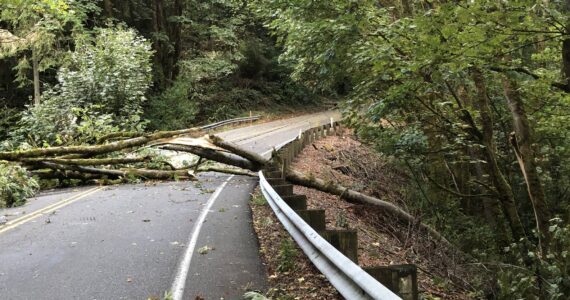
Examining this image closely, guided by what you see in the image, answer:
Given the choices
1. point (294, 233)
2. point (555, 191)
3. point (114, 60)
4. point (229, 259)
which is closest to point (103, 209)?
point (229, 259)

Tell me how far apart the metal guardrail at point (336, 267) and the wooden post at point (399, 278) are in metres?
0.11

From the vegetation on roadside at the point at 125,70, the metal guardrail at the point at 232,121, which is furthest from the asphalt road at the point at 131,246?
the metal guardrail at the point at 232,121

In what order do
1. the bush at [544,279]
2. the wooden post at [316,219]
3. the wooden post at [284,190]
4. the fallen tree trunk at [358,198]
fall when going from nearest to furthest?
1. the wooden post at [316,219]
2. the bush at [544,279]
3. the wooden post at [284,190]
4. the fallen tree trunk at [358,198]

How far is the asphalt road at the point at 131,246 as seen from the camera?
5965mm

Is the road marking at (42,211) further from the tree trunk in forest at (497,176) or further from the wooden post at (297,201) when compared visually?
the tree trunk in forest at (497,176)

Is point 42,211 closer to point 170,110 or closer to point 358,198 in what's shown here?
point 358,198

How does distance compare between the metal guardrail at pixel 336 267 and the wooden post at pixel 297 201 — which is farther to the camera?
the wooden post at pixel 297 201

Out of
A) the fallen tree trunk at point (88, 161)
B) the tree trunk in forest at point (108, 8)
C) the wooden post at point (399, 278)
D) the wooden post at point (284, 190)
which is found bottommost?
the fallen tree trunk at point (88, 161)

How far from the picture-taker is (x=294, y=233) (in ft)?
22.0

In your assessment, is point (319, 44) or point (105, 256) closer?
point (105, 256)

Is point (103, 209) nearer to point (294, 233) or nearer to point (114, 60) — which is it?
point (294, 233)

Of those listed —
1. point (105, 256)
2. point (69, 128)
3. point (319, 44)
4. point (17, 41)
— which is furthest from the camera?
point (17, 41)

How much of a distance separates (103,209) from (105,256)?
380 cm

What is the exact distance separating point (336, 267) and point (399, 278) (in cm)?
95
